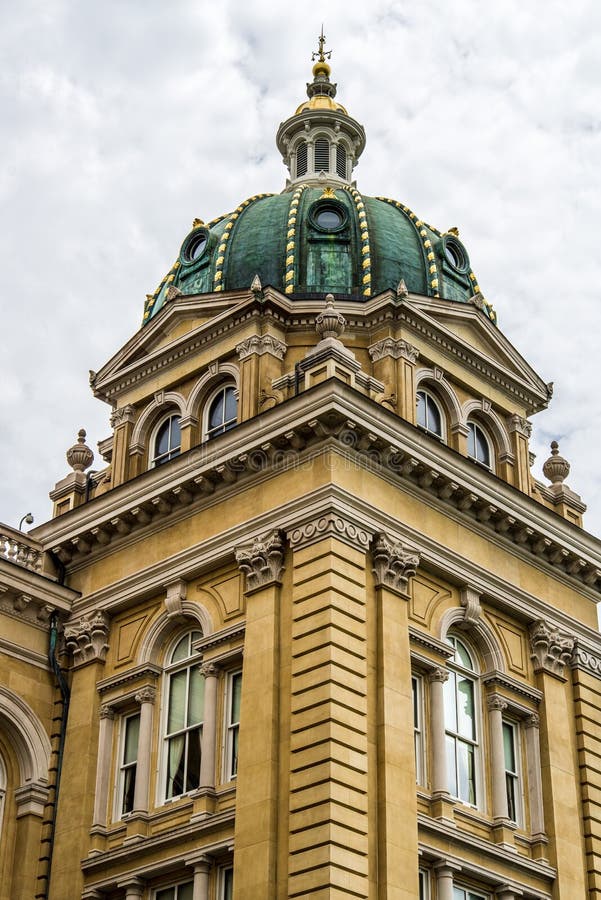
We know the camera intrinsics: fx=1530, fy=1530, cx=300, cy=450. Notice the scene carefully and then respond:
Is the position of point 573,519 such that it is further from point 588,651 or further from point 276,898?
point 276,898

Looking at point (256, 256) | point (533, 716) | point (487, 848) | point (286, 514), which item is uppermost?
point (256, 256)

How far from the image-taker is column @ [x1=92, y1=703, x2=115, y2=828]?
97.7ft

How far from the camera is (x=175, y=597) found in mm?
30328

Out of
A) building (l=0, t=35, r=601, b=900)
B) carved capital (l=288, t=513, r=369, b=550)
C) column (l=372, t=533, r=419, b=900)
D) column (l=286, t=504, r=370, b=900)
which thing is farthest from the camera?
carved capital (l=288, t=513, r=369, b=550)

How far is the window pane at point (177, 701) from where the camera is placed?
29.7m

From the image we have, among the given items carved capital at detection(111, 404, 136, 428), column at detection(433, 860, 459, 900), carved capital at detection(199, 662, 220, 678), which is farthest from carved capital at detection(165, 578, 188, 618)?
column at detection(433, 860, 459, 900)

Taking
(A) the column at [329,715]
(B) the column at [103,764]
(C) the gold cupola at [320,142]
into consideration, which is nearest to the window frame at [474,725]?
(A) the column at [329,715]

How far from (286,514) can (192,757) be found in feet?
16.3

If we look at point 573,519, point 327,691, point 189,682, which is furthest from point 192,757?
point 573,519

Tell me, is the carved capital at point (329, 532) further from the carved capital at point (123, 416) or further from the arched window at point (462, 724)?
the carved capital at point (123, 416)

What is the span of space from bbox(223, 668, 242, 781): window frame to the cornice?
373 centimetres

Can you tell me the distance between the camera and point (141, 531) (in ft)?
104

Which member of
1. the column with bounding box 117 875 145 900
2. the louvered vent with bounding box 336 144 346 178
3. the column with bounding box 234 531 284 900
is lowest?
the column with bounding box 117 875 145 900

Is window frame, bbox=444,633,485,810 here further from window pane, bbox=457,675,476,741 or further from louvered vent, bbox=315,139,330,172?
louvered vent, bbox=315,139,330,172
